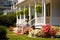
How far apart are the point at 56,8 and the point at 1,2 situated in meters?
82.2

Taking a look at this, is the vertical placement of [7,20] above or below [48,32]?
above

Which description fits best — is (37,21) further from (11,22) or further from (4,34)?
(11,22)

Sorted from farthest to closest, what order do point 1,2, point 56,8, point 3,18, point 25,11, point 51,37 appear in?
point 1,2 → point 3,18 → point 25,11 → point 56,8 → point 51,37

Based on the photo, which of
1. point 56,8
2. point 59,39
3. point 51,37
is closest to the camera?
point 59,39

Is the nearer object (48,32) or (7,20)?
(48,32)

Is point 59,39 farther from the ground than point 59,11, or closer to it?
closer to it

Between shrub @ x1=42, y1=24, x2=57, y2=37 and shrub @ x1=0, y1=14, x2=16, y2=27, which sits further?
shrub @ x1=0, y1=14, x2=16, y2=27

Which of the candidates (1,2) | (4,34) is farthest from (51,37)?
(1,2)

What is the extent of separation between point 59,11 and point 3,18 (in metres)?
16.8

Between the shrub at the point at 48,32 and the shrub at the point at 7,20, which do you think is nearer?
the shrub at the point at 48,32

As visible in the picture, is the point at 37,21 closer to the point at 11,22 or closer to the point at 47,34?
the point at 47,34

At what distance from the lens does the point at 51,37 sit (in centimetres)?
1867

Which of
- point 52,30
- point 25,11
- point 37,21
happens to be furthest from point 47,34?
point 25,11

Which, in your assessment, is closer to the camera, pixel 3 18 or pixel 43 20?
pixel 43 20
